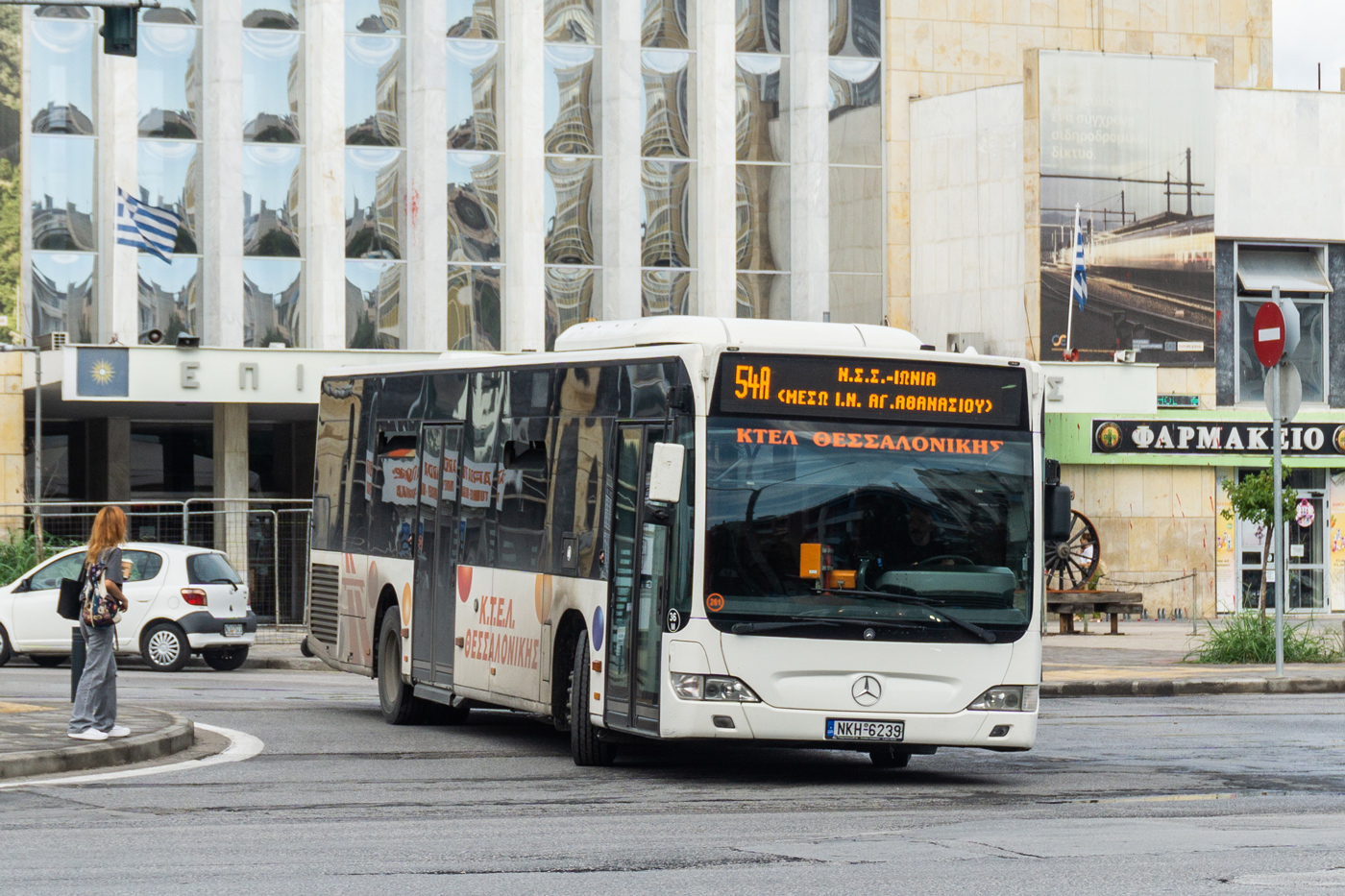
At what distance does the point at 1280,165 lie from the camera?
128 feet

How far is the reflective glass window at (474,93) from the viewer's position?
36969 mm

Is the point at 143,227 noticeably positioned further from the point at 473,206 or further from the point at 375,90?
the point at 473,206

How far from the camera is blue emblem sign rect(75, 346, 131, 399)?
107 feet

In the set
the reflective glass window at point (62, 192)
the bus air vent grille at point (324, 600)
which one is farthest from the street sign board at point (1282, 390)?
the reflective glass window at point (62, 192)

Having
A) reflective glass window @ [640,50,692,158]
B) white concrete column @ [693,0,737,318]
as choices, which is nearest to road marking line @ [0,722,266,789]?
white concrete column @ [693,0,737,318]

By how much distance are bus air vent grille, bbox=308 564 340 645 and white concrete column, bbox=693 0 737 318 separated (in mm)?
19968

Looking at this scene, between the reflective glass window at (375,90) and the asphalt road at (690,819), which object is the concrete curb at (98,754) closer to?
the asphalt road at (690,819)

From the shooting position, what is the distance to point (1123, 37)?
40.5 meters

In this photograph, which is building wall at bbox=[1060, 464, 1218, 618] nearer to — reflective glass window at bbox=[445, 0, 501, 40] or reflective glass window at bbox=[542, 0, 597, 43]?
reflective glass window at bbox=[542, 0, 597, 43]

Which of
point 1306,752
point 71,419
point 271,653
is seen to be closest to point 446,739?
point 1306,752

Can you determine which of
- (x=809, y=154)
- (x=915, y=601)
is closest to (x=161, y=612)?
(x=915, y=601)

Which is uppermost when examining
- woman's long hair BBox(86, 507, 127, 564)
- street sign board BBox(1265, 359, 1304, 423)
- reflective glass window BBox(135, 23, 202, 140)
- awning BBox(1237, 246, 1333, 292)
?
reflective glass window BBox(135, 23, 202, 140)

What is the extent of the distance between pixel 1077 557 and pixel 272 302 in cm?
1537

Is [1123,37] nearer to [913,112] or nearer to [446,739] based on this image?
[913,112]
